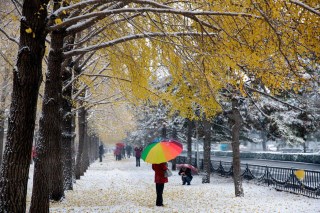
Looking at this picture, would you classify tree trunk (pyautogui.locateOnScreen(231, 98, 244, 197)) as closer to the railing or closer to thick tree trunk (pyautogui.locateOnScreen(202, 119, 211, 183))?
the railing

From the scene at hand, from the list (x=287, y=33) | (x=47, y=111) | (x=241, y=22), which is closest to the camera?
(x=287, y=33)

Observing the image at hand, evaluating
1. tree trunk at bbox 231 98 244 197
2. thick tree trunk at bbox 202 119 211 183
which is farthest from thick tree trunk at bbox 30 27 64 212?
thick tree trunk at bbox 202 119 211 183

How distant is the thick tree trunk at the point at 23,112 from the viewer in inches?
208

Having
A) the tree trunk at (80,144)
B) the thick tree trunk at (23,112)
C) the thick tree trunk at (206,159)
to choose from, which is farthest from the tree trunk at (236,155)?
the thick tree trunk at (23,112)

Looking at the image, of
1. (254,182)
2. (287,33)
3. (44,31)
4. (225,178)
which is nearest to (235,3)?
(287,33)

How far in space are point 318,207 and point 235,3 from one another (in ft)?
24.4

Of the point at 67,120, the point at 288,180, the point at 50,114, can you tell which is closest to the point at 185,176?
the point at 288,180

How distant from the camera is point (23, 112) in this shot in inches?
213

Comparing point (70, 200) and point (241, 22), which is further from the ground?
point (241, 22)

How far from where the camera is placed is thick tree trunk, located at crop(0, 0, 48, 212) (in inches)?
208

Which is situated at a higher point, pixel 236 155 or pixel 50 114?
pixel 50 114

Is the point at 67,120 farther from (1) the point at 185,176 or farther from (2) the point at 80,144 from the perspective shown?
(1) the point at 185,176

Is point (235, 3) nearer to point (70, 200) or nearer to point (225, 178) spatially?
point (70, 200)

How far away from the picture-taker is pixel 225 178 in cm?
2092
